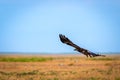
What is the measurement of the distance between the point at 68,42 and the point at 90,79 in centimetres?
2004

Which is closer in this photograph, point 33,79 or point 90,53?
point 90,53

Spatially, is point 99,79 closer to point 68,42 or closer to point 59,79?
point 59,79

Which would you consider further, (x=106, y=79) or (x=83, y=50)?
(x=106, y=79)

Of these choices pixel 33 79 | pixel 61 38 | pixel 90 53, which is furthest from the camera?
pixel 33 79

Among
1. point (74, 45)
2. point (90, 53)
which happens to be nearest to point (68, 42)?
point (74, 45)

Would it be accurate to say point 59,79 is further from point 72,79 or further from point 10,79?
point 10,79

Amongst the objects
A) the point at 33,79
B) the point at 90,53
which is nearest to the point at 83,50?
the point at 90,53

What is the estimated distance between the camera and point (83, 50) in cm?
477

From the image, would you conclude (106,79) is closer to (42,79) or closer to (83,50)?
(42,79)

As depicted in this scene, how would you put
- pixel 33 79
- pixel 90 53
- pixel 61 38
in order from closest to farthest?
pixel 61 38
pixel 90 53
pixel 33 79

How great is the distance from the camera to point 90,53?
482cm

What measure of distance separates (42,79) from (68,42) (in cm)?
2015

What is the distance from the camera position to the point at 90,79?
2441 centimetres

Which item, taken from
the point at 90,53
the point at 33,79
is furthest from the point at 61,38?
the point at 33,79
